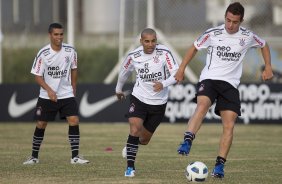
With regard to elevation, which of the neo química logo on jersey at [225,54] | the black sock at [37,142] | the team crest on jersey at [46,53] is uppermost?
the neo química logo on jersey at [225,54]

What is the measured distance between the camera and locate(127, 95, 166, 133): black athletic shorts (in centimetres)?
1324

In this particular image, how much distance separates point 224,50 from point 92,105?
1553 centimetres

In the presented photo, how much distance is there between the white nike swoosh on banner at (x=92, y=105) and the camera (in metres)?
27.7

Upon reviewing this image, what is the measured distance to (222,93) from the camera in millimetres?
12477

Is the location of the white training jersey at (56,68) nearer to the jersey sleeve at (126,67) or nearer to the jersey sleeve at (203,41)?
the jersey sleeve at (126,67)

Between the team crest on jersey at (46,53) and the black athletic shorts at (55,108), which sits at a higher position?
the team crest on jersey at (46,53)

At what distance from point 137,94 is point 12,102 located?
15.1m

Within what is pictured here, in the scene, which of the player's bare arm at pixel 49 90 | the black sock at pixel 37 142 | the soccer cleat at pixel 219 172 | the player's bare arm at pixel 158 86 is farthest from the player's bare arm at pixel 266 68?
the black sock at pixel 37 142

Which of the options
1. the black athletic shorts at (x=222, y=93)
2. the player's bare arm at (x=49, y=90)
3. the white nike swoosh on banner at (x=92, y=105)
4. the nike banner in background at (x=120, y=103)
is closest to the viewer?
the black athletic shorts at (x=222, y=93)

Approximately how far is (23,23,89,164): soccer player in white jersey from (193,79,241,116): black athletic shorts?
3.15 m

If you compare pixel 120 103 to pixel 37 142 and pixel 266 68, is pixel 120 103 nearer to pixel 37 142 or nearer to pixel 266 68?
pixel 37 142

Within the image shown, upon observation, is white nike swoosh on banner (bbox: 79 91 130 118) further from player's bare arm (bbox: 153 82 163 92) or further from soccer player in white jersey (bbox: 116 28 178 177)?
player's bare arm (bbox: 153 82 163 92)

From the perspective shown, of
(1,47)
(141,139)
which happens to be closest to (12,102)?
(1,47)

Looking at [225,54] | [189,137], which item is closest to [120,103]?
[225,54]
